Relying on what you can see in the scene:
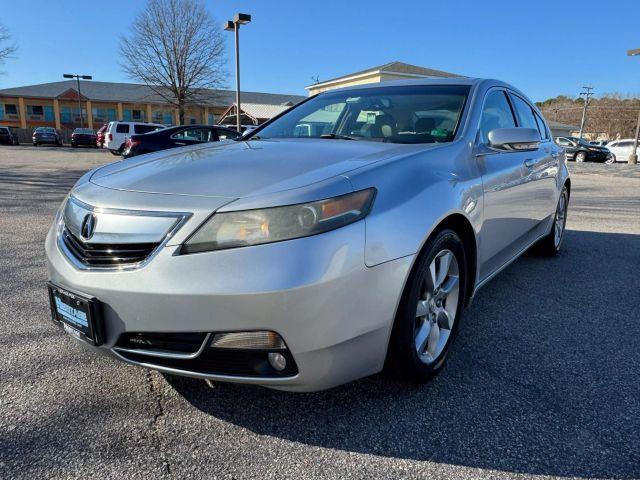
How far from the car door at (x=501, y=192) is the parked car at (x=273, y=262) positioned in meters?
0.29

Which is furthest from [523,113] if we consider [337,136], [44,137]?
[44,137]

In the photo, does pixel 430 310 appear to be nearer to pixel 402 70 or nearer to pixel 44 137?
pixel 402 70

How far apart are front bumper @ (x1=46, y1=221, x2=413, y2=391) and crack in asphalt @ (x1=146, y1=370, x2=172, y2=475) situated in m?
0.31

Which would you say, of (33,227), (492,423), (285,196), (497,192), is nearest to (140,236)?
(285,196)

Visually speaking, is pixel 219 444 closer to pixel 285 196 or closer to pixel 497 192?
pixel 285 196

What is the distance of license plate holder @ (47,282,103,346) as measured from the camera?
1.80 m

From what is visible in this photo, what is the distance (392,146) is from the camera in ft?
8.12

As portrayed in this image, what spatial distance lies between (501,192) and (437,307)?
3.14 ft

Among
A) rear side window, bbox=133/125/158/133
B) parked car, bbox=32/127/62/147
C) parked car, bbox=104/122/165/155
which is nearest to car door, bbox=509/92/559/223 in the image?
parked car, bbox=104/122/165/155

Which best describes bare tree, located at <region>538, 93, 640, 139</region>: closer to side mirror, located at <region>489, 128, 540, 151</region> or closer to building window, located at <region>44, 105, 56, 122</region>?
building window, located at <region>44, 105, 56, 122</region>

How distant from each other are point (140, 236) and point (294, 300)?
62 centimetres

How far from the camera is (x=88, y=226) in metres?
1.90

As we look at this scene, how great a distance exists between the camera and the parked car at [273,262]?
1.65 meters

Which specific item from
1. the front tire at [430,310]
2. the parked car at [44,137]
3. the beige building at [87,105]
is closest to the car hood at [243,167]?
the front tire at [430,310]
